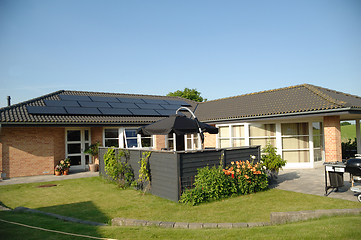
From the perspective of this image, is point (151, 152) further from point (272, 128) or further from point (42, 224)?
point (272, 128)

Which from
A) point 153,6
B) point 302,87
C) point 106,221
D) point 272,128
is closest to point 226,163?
point 106,221

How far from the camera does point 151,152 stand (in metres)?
8.40

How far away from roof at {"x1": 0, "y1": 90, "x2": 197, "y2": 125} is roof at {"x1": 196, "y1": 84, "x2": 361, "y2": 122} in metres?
4.28

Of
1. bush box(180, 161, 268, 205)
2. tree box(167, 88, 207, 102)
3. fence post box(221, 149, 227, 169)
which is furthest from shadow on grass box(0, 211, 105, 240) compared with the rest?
tree box(167, 88, 207, 102)

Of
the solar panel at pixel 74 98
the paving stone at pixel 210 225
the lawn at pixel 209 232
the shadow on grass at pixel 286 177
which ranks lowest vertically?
the shadow on grass at pixel 286 177

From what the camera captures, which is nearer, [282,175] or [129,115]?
[282,175]

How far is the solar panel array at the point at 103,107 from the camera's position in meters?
14.7

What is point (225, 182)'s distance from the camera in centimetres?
768

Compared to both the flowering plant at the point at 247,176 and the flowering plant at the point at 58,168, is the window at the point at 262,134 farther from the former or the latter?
the flowering plant at the point at 58,168

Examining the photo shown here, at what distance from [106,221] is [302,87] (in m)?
13.3

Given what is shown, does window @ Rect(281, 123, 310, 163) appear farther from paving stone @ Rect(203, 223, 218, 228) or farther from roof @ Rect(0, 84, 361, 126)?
paving stone @ Rect(203, 223, 218, 228)

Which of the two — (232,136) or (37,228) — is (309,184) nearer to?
(232,136)

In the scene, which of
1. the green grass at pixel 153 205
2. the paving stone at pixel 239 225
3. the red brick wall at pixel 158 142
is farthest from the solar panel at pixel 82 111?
the paving stone at pixel 239 225

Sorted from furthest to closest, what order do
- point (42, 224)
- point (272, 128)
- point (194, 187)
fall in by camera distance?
1. point (272, 128)
2. point (194, 187)
3. point (42, 224)
